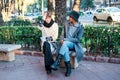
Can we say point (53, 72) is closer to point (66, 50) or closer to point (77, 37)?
point (66, 50)

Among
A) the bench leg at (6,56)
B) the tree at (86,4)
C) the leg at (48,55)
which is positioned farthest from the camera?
the tree at (86,4)

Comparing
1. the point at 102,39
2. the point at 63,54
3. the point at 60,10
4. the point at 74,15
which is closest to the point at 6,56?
the point at 63,54

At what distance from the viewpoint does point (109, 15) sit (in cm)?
2689

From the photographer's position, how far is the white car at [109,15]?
26.0 m

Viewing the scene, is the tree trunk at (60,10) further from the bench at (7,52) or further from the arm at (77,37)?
the arm at (77,37)

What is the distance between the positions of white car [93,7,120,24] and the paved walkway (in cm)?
1915

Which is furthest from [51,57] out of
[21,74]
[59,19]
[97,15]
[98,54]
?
[97,15]

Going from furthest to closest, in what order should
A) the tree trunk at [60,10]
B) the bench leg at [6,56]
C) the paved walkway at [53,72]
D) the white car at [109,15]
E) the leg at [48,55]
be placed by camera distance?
the white car at [109,15], the tree trunk at [60,10], the bench leg at [6,56], the leg at [48,55], the paved walkway at [53,72]

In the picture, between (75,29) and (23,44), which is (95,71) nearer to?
(75,29)

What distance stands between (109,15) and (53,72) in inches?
834

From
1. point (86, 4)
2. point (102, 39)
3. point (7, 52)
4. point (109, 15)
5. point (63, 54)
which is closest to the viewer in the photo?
point (63, 54)

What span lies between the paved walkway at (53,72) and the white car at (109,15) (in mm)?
19150

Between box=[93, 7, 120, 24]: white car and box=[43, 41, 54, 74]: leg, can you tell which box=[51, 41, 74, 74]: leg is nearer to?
box=[43, 41, 54, 74]: leg

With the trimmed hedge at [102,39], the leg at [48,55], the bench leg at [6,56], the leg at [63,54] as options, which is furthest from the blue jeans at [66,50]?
the bench leg at [6,56]
